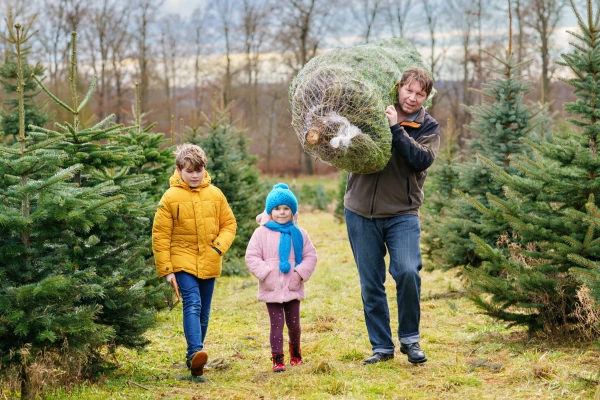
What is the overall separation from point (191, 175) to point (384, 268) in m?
1.69

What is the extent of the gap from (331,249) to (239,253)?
2731 mm

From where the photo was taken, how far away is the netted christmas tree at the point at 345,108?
4340mm

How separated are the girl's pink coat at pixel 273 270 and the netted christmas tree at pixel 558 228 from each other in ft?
4.94

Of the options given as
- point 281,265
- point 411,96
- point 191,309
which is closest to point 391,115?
point 411,96

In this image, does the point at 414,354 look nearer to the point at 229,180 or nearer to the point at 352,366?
the point at 352,366

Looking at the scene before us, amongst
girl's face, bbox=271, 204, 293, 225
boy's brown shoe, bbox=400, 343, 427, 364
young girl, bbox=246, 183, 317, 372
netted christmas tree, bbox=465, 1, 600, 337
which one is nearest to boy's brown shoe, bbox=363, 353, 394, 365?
boy's brown shoe, bbox=400, 343, 427, 364

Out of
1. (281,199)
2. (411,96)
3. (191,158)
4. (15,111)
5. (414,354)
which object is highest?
(15,111)

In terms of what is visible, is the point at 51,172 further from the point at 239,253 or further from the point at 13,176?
the point at 239,253

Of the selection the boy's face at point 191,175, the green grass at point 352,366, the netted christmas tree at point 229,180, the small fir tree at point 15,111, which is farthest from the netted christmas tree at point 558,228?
the small fir tree at point 15,111

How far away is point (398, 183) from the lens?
5.16 metres

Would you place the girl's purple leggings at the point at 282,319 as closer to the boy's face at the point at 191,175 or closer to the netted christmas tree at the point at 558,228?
the boy's face at the point at 191,175

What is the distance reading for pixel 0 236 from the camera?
4.29m

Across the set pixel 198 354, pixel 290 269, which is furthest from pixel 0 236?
pixel 290 269

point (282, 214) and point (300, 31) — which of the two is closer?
point (282, 214)
